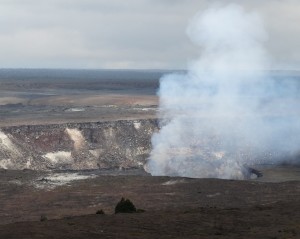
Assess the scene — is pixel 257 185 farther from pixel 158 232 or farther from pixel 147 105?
pixel 147 105

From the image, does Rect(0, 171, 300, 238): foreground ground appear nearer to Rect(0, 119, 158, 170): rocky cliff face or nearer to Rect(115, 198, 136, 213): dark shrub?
Rect(115, 198, 136, 213): dark shrub

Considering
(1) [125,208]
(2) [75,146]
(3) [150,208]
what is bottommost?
(3) [150,208]

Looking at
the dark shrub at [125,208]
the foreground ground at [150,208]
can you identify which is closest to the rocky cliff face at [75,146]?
the foreground ground at [150,208]

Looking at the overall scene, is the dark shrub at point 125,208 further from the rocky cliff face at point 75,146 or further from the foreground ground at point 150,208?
the rocky cliff face at point 75,146

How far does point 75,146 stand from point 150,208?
37.1m

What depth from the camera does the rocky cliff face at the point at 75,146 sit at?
77125mm

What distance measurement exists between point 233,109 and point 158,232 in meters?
77.8

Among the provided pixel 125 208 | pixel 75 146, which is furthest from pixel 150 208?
pixel 75 146

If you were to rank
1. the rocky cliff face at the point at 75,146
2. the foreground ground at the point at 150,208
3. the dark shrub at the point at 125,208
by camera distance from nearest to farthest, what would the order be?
the foreground ground at the point at 150,208 < the dark shrub at the point at 125,208 < the rocky cliff face at the point at 75,146

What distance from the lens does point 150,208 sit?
47.8m

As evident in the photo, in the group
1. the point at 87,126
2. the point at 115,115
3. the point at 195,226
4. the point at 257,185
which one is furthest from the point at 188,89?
the point at 195,226

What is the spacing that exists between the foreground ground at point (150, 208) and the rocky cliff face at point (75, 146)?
385 inches

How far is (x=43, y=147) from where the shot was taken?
82.5m

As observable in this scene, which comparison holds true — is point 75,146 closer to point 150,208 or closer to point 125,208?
point 150,208
